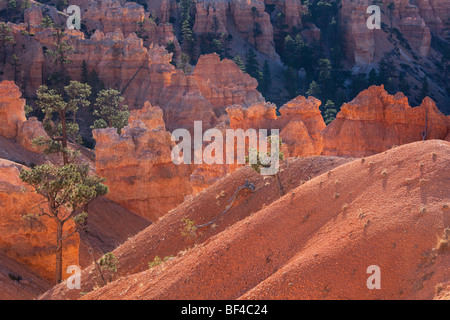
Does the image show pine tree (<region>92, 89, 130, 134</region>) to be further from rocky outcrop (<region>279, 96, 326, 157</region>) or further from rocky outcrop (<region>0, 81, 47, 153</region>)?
rocky outcrop (<region>279, 96, 326, 157</region>)

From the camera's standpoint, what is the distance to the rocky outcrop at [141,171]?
31828mm

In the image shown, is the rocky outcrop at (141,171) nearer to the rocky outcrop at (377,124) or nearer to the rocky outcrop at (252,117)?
the rocky outcrop at (252,117)

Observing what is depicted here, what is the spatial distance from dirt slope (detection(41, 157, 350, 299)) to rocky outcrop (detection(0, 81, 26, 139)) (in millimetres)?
18651

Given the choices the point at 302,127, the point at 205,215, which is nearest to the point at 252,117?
the point at 302,127

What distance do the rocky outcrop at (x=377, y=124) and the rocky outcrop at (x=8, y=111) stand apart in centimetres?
1756

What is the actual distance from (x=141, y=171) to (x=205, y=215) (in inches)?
605

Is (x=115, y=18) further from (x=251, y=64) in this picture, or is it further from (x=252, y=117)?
(x=252, y=117)

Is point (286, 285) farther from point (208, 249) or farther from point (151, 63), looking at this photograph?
point (151, 63)

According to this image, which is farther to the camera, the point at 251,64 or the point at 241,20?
the point at 241,20

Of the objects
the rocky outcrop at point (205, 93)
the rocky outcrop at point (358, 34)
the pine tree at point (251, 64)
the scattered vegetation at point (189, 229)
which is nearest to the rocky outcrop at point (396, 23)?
the rocky outcrop at point (358, 34)

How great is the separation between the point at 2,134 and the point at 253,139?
14.5 metres

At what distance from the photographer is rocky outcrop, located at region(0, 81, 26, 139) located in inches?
1331

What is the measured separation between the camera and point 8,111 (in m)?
34.1

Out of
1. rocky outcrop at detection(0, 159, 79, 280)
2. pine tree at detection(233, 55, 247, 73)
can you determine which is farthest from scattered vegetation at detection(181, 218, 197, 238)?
pine tree at detection(233, 55, 247, 73)
